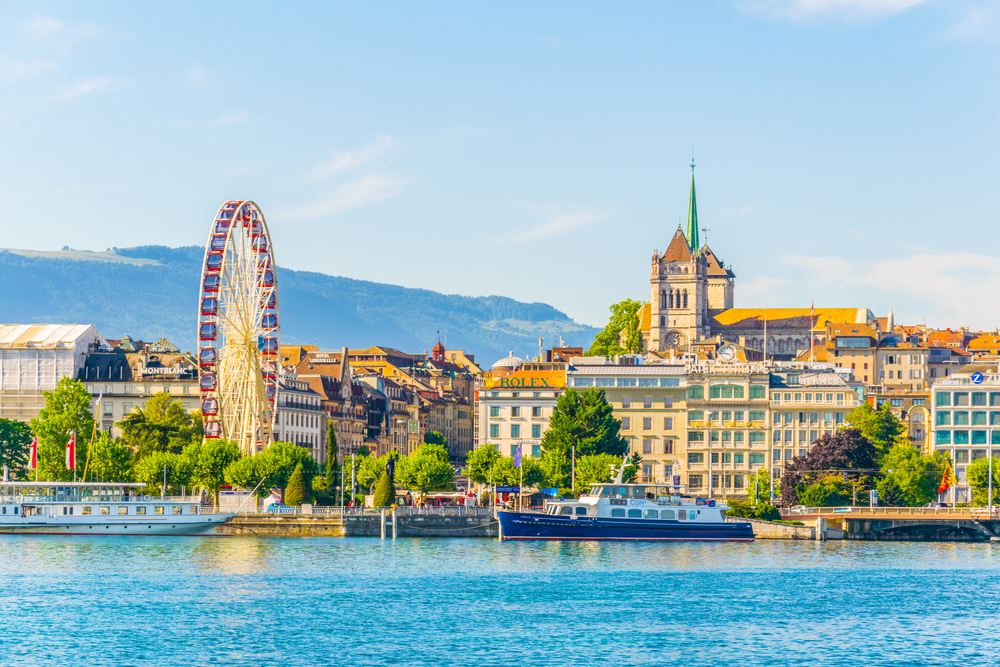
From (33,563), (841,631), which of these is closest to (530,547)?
(33,563)

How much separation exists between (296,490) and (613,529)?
886 inches

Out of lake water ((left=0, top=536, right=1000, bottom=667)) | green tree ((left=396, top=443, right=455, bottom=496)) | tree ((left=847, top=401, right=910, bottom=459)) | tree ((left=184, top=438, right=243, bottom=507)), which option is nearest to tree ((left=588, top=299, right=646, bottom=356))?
tree ((left=847, top=401, right=910, bottom=459))

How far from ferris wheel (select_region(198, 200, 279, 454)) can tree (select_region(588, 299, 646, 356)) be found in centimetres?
5974

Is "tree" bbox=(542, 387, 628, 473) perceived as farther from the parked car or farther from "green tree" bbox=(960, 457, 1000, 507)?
"green tree" bbox=(960, 457, 1000, 507)

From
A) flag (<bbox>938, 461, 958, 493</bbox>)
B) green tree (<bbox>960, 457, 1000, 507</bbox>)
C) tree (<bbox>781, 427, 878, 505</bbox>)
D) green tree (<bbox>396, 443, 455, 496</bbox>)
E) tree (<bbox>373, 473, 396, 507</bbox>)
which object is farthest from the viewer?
tree (<bbox>781, 427, 878, 505</bbox>)

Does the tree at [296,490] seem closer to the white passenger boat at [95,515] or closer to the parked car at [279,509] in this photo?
the parked car at [279,509]

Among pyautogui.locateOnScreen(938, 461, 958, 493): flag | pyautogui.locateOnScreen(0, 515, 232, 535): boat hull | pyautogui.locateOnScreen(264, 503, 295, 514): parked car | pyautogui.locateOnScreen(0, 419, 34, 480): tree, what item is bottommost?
pyautogui.locateOnScreen(0, 515, 232, 535): boat hull

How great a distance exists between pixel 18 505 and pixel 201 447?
49.8ft

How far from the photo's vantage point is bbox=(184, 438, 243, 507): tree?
378ft

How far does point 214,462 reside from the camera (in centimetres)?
11500

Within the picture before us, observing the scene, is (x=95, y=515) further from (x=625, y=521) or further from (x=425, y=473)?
(x=625, y=521)

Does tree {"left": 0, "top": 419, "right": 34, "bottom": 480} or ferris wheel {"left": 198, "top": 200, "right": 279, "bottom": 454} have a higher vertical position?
ferris wheel {"left": 198, "top": 200, "right": 279, "bottom": 454}

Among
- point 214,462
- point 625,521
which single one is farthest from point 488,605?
point 214,462

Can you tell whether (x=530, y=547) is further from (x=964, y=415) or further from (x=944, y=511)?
(x=964, y=415)
